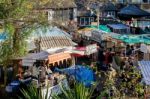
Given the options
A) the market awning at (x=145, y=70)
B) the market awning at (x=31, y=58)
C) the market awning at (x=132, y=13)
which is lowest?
the market awning at (x=132, y=13)

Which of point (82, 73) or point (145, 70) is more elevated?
point (145, 70)

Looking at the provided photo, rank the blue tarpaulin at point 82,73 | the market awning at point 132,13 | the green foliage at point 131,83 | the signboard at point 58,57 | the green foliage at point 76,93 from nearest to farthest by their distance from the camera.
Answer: the green foliage at point 76,93 < the green foliage at point 131,83 < the blue tarpaulin at point 82,73 < the signboard at point 58,57 < the market awning at point 132,13

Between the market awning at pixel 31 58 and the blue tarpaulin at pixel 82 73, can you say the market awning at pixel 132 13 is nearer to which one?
the market awning at pixel 31 58

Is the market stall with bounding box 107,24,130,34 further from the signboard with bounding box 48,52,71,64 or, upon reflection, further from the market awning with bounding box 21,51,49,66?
the market awning with bounding box 21,51,49,66

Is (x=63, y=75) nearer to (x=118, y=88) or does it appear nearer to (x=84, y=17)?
(x=118, y=88)

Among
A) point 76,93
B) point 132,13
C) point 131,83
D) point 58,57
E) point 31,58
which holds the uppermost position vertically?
point 76,93

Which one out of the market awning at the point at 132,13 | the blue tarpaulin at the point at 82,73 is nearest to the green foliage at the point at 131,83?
the blue tarpaulin at the point at 82,73

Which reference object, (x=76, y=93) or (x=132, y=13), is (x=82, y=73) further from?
(x=132, y=13)

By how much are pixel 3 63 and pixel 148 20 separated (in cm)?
3130

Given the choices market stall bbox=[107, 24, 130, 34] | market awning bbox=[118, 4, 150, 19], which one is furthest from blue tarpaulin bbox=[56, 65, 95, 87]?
market awning bbox=[118, 4, 150, 19]

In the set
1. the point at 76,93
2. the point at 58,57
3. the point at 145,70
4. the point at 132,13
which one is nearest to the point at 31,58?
the point at 58,57

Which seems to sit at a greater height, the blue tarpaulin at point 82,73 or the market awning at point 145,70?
the market awning at point 145,70

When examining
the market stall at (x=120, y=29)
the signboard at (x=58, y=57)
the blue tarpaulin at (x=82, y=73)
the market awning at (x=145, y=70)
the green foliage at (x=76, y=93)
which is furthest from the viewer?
the market stall at (x=120, y=29)

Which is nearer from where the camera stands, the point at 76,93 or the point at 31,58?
the point at 76,93
